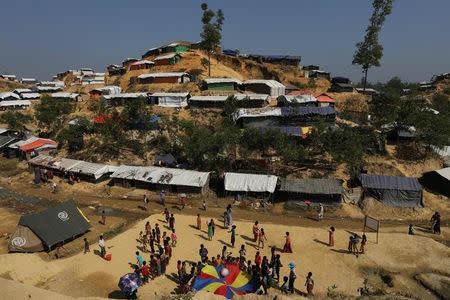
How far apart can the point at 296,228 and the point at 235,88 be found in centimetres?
3820

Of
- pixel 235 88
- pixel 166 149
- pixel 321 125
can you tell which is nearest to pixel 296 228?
pixel 321 125

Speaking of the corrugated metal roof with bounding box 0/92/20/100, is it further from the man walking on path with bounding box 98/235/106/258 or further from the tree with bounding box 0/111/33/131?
the man walking on path with bounding box 98/235/106/258

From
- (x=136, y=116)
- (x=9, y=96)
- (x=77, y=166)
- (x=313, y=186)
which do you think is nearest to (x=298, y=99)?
(x=313, y=186)

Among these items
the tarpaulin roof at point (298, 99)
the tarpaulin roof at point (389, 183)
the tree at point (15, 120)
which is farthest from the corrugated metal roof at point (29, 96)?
the tarpaulin roof at point (389, 183)

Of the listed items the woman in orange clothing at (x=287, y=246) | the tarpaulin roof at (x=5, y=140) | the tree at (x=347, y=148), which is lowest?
the woman in orange clothing at (x=287, y=246)

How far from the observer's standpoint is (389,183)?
1260 inches

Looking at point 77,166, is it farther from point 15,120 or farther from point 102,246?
point 15,120

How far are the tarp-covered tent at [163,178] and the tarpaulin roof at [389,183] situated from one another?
14188 mm

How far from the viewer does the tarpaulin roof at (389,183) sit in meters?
31.4

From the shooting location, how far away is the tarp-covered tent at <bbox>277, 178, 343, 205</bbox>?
102ft

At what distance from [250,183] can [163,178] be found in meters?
8.20

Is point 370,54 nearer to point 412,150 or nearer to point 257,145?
point 412,150

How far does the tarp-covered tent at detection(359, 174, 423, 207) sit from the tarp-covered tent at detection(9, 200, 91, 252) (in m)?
23.2

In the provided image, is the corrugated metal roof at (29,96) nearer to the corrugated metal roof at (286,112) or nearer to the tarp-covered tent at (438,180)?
the corrugated metal roof at (286,112)
